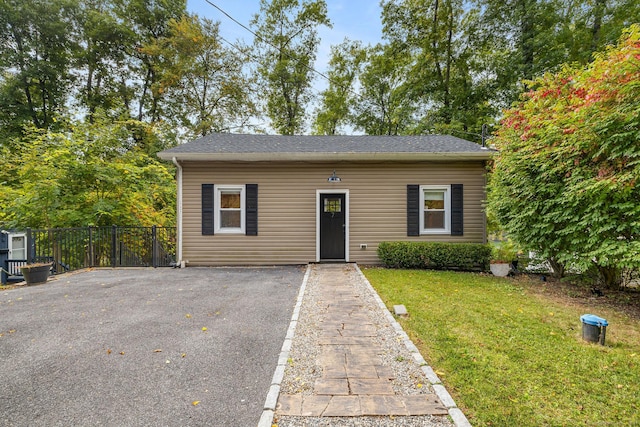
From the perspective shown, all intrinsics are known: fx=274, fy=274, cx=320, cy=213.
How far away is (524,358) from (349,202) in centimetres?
553

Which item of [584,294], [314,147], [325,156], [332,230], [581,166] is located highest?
[314,147]

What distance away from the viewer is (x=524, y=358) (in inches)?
108

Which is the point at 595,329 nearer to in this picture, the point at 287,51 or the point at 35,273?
the point at 35,273

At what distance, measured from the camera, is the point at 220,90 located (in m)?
16.1

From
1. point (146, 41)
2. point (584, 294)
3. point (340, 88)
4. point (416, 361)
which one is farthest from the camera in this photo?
point (340, 88)

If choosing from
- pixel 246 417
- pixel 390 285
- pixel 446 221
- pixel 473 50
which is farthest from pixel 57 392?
pixel 473 50

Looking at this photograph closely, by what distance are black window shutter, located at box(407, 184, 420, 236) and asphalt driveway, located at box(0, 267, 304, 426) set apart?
4.07 metres

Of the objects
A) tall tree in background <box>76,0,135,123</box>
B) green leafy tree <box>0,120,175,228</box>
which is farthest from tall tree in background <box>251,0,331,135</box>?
green leafy tree <box>0,120,175,228</box>

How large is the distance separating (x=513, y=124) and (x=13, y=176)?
16658 mm

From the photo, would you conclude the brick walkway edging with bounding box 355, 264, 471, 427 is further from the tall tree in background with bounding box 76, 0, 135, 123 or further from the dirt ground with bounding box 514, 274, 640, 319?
the tall tree in background with bounding box 76, 0, 135, 123

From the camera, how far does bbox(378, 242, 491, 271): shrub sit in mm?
7121

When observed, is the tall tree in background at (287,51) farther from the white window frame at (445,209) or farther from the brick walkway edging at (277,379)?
the brick walkway edging at (277,379)

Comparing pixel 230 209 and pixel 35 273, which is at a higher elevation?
pixel 230 209

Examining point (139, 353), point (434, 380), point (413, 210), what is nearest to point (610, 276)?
point (413, 210)
